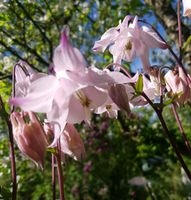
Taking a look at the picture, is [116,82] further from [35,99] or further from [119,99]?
[35,99]

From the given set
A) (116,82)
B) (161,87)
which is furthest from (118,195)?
(116,82)

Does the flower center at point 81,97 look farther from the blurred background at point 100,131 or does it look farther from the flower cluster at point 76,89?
the blurred background at point 100,131

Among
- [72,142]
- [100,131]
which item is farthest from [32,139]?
[100,131]

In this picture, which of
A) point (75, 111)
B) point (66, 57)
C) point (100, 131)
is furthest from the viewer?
point (100, 131)

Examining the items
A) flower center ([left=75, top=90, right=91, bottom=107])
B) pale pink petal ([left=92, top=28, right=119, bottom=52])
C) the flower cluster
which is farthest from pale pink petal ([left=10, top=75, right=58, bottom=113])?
pale pink petal ([left=92, top=28, right=119, bottom=52])

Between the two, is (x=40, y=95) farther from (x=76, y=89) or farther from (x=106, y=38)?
(x=106, y=38)

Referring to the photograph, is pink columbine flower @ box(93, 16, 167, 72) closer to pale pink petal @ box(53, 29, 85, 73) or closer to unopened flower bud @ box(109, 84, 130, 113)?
unopened flower bud @ box(109, 84, 130, 113)
